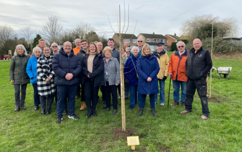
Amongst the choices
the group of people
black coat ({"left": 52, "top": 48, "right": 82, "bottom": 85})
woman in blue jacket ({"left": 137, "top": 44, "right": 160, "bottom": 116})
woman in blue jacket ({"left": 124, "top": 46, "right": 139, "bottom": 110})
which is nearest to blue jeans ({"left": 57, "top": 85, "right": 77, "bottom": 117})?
the group of people

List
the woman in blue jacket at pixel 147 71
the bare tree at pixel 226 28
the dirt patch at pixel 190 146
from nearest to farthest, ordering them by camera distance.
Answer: the dirt patch at pixel 190 146 < the woman in blue jacket at pixel 147 71 < the bare tree at pixel 226 28

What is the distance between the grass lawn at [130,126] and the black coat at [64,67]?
4.01 feet

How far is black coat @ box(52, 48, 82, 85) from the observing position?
162 inches

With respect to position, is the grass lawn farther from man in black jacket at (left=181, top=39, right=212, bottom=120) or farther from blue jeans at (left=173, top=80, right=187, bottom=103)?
man in black jacket at (left=181, top=39, right=212, bottom=120)

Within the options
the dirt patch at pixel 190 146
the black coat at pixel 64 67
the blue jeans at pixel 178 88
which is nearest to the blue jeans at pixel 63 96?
the black coat at pixel 64 67

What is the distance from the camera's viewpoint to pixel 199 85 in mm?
4305

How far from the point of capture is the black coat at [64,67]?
4.12 meters

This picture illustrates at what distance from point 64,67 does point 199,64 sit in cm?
386

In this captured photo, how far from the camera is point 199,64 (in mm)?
4215

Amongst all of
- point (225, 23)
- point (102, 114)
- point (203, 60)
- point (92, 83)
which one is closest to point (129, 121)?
point (102, 114)

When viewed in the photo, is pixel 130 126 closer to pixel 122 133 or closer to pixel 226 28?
pixel 122 133

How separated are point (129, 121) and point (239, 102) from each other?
432 centimetres

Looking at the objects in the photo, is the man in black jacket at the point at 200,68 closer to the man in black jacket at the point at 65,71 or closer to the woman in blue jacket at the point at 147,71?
the woman in blue jacket at the point at 147,71

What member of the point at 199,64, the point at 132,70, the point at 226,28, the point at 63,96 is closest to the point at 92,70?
the point at 63,96
